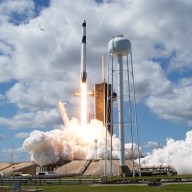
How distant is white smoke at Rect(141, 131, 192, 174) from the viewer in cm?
8712

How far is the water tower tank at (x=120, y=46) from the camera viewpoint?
254 feet

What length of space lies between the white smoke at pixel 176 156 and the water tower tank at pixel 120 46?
88.8ft

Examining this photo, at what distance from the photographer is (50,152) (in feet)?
366

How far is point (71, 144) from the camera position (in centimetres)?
12025

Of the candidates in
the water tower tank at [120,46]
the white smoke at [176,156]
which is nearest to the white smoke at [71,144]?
the white smoke at [176,156]

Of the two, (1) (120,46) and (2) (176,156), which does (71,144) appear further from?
(1) (120,46)

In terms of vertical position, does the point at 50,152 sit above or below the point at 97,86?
below

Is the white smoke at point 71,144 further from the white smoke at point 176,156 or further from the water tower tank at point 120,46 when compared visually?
the water tower tank at point 120,46


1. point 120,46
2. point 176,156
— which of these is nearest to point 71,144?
point 176,156

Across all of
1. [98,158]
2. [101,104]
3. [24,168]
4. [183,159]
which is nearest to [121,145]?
[183,159]

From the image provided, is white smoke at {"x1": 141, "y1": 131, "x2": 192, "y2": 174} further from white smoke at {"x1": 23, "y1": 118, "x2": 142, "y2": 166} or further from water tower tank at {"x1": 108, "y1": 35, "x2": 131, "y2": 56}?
water tower tank at {"x1": 108, "y1": 35, "x2": 131, "y2": 56}

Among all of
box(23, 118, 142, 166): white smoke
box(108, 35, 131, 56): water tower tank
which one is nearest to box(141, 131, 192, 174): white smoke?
box(23, 118, 142, 166): white smoke

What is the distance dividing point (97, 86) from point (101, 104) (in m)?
5.76

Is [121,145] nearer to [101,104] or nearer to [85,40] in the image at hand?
[85,40]
